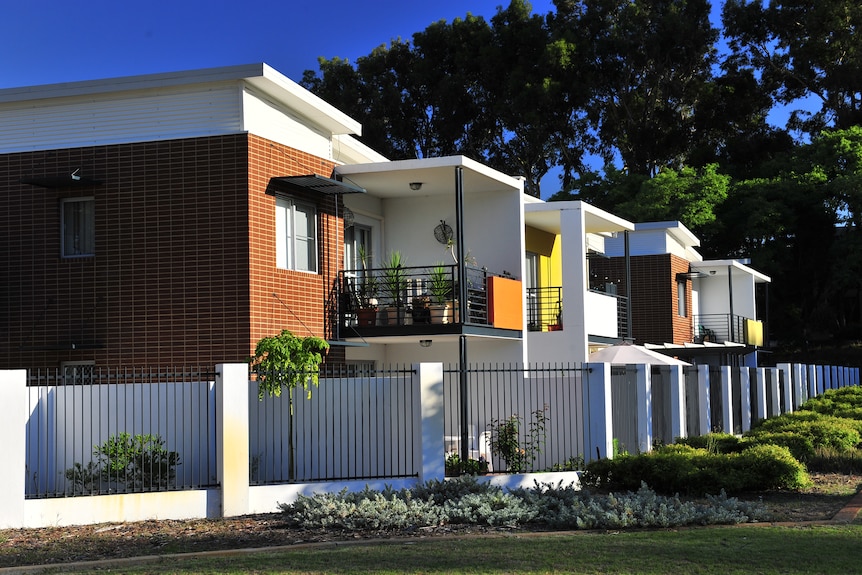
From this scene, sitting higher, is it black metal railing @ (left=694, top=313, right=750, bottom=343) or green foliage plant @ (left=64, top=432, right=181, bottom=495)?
black metal railing @ (left=694, top=313, right=750, bottom=343)

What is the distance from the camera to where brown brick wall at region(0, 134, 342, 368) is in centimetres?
1797

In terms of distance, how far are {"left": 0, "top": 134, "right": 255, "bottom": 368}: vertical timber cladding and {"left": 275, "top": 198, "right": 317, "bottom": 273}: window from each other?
1218 mm

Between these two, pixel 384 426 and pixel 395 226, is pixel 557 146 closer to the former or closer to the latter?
pixel 395 226

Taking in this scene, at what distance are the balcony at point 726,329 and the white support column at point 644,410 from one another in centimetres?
2343

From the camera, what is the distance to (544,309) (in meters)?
27.4

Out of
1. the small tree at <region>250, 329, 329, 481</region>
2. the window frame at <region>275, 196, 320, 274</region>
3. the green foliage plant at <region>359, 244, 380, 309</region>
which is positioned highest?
the window frame at <region>275, 196, 320, 274</region>

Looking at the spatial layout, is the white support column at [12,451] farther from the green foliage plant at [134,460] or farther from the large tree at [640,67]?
the large tree at [640,67]

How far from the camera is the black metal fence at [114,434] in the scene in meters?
15.1

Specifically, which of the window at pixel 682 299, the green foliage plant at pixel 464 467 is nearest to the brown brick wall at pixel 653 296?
the window at pixel 682 299

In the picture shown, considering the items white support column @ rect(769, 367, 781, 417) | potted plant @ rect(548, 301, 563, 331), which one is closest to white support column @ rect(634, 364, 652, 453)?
potted plant @ rect(548, 301, 563, 331)

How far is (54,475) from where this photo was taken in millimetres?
15242

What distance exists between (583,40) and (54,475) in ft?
137

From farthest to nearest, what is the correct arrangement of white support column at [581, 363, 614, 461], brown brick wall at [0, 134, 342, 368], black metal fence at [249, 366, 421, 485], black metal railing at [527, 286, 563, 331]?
black metal railing at [527, 286, 563, 331] < brown brick wall at [0, 134, 342, 368] < white support column at [581, 363, 614, 461] < black metal fence at [249, 366, 421, 485]

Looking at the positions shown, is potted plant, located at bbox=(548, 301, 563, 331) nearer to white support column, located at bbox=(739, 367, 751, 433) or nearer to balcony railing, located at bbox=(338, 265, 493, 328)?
white support column, located at bbox=(739, 367, 751, 433)
